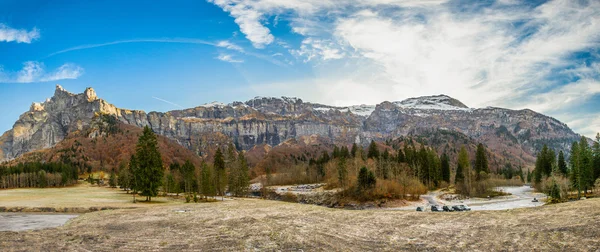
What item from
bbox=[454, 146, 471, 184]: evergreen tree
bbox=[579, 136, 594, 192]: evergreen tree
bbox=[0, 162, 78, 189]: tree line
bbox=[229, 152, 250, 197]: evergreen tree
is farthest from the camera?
bbox=[0, 162, 78, 189]: tree line

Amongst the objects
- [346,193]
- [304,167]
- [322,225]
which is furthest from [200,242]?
[304,167]

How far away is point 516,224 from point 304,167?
141518 millimetres

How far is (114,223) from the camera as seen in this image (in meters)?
34.5

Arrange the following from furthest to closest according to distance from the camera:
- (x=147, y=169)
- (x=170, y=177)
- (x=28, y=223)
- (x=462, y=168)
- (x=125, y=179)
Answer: (x=462, y=168)
(x=125, y=179)
(x=170, y=177)
(x=147, y=169)
(x=28, y=223)

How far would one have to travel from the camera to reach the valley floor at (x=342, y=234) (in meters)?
21.2

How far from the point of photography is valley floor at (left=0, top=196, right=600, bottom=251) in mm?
21172

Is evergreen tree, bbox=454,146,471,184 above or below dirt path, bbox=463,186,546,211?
above

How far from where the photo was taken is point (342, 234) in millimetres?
25594

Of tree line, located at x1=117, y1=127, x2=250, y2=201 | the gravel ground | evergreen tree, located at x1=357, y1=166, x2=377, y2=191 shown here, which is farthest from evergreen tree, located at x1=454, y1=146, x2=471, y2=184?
the gravel ground

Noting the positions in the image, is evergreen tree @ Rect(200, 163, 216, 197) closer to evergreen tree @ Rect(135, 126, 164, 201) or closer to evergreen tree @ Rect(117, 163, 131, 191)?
evergreen tree @ Rect(135, 126, 164, 201)

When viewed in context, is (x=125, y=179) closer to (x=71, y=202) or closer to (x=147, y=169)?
(x=71, y=202)

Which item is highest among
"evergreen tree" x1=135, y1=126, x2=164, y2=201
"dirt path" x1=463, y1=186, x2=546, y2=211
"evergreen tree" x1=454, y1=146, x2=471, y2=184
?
"evergreen tree" x1=135, y1=126, x2=164, y2=201

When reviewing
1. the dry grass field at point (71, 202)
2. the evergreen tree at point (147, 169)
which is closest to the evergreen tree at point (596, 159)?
the dry grass field at point (71, 202)

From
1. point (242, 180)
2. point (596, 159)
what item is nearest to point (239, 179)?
point (242, 180)
